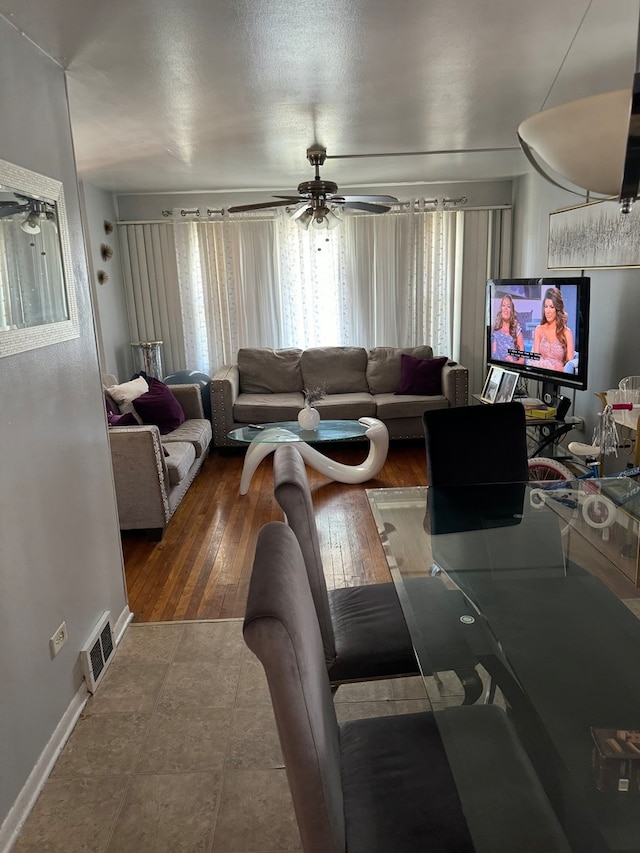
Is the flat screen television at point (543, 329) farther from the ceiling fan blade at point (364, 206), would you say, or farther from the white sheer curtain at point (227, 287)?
the white sheer curtain at point (227, 287)

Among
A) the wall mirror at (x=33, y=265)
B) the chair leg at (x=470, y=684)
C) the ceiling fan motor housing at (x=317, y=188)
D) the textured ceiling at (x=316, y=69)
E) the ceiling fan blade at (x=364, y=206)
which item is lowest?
the chair leg at (x=470, y=684)

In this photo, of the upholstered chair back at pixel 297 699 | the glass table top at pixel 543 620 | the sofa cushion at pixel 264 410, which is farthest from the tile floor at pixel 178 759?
the sofa cushion at pixel 264 410

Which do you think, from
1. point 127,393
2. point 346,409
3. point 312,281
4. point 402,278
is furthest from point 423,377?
point 127,393

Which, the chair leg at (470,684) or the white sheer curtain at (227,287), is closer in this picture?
the chair leg at (470,684)

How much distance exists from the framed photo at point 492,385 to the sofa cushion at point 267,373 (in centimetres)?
178

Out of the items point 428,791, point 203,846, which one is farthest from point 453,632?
point 203,846

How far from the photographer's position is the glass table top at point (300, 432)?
4.40 meters

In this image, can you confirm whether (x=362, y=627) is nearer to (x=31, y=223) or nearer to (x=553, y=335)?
(x=31, y=223)

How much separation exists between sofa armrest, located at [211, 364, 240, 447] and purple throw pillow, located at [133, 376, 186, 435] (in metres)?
0.44

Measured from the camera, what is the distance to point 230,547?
3617mm

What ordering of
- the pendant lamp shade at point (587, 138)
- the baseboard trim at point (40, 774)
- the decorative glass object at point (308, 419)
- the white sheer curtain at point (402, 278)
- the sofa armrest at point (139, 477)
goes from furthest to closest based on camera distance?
the white sheer curtain at point (402, 278) → the decorative glass object at point (308, 419) → the sofa armrest at point (139, 477) → the baseboard trim at point (40, 774) → the pendant lamp shade at point (587, 138)

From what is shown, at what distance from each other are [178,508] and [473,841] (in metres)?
3.46

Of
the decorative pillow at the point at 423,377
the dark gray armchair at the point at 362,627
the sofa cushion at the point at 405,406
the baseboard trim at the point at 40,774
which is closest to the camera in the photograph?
the dark gray armchair at the point at 362,627

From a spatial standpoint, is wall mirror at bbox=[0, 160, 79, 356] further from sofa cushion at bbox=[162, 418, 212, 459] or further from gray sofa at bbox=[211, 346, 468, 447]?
gray sofa at bbox=[211, 346, 468, 447]
